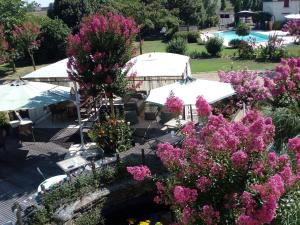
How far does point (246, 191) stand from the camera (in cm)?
507

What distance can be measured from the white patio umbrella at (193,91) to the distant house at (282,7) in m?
44.2

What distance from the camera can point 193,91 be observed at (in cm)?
1152

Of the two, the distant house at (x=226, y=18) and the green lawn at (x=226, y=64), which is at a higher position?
the distant house at (x=226, y=18)

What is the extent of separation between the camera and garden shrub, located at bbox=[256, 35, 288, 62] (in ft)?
93.4

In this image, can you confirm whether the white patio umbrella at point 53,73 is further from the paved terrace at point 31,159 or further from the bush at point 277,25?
the bush at point 277,25

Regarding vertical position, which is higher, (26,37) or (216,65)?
(26,37)

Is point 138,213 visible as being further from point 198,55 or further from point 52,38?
point 52,38

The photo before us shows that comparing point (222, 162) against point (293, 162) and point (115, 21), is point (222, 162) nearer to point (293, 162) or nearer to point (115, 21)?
point (293, 162)

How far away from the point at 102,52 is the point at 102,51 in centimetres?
3

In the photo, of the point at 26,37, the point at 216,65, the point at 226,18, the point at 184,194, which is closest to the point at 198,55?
the point at 216,65

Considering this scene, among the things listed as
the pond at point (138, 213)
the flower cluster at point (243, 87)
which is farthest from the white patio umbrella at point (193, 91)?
the pond at point (138, 213)

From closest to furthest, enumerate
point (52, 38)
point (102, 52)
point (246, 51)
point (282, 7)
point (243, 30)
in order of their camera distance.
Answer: point (102, 52), point (246, 51), point (52, 38), point (243, 30), point (282, 7)

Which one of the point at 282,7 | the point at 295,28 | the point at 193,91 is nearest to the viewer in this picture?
the point at 193,91

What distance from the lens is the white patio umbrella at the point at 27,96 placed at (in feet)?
37.7
